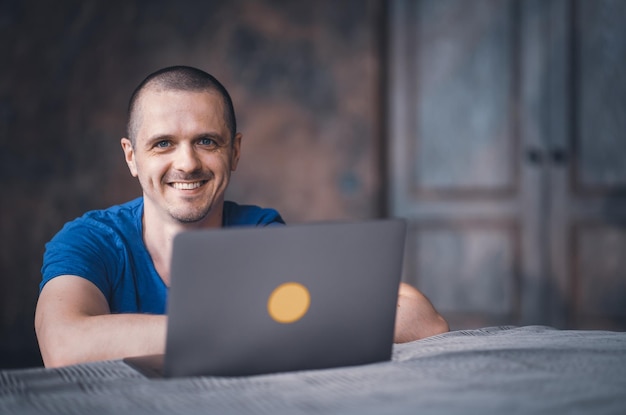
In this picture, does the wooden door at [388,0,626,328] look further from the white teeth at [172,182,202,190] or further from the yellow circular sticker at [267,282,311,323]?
the yellow circular sticker at [267,282,311,323]

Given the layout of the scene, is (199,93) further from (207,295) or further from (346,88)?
(346,88)

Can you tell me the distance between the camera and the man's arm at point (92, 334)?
45.9 inches

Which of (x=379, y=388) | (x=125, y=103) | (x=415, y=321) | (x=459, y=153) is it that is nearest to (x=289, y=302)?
(x=379, y=388)

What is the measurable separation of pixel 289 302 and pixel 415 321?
2.10ft

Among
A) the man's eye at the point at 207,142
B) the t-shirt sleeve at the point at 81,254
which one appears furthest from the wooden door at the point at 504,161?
the t-shirt sleeve at the point at 81,254

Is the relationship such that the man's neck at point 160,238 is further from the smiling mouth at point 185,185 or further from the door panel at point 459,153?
the door panel at point 459,153

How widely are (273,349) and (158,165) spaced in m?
0.87

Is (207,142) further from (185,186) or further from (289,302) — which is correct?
(289,302)

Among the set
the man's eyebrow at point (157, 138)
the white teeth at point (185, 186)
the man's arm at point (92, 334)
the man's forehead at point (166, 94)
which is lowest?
the man's arm at point (92, 334)

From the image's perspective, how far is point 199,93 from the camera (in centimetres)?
171

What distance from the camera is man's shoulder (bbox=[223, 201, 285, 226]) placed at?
1.90 meters

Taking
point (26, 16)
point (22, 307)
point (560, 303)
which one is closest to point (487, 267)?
point (560, 303)

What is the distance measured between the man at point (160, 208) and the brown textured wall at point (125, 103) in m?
2.17

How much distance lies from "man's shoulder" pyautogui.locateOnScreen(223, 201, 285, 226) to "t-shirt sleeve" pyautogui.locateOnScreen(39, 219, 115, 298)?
33 cm
